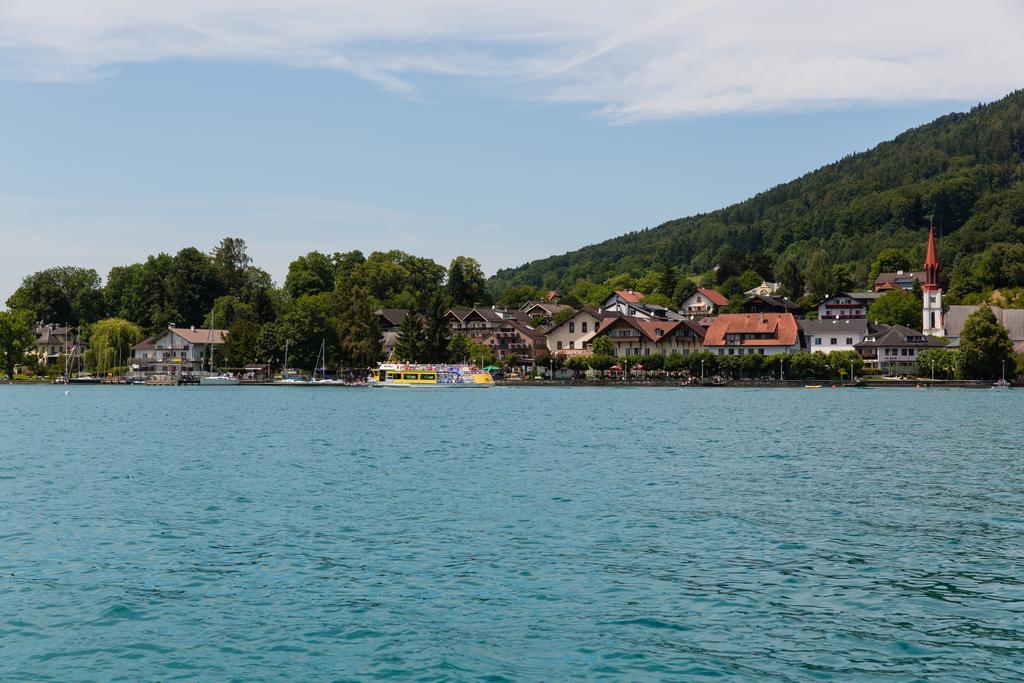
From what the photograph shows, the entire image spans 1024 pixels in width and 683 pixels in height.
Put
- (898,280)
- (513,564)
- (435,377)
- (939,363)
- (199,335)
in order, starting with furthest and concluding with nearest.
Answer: (898,280), (199,335), (435,377), (939,363), (513,564)

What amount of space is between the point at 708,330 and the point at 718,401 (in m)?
46.5

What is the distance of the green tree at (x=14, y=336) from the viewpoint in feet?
415

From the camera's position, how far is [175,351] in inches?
5541

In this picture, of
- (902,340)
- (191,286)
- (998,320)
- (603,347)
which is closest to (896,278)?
(998,320)

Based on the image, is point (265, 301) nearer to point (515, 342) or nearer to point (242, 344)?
point (242, 344)

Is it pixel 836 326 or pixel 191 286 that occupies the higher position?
pixel 191 286

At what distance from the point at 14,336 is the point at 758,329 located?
94763 mm

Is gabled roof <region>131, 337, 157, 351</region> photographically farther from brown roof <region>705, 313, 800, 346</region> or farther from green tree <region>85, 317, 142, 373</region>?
brown roof <region>705, 313, 800, 346</region>

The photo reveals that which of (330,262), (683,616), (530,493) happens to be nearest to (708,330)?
(330,262)

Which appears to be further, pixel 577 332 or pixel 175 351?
pixel 175 351

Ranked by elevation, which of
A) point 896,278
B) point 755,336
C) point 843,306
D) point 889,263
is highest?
point 889,263

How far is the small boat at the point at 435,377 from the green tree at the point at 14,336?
51.0 m

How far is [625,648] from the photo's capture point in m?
11.7

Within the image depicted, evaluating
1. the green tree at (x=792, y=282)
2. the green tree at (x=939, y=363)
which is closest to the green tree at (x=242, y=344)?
the green tree at (x=939, y=363)
